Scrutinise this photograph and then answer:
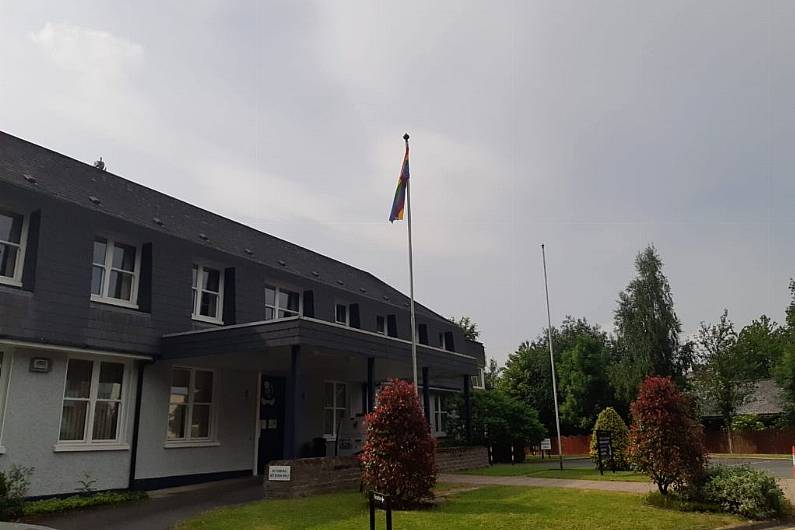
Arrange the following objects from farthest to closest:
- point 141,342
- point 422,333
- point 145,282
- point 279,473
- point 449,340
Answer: point 449,340, point 422,333, point 145,282, point 141,342, point 279,473

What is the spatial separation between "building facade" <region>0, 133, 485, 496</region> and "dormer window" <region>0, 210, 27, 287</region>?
23 millimetres

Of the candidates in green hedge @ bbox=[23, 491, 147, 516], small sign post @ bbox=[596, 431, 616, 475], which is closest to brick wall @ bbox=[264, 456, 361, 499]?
green hedge @ bbox=[23, 491, 147, 516]

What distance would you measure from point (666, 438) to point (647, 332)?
112 ft

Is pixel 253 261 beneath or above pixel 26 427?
above

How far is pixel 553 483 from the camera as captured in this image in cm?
1541

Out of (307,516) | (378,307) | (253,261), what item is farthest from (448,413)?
(307,516)

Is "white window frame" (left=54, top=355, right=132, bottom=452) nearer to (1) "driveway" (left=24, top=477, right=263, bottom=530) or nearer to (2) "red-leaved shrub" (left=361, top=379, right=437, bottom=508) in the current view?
(1) "driveway" (left=24, top=477, right=263, bottom=530)

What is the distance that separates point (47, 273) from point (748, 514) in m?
14.1

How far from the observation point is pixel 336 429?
21438mm

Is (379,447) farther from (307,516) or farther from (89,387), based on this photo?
(89,387)

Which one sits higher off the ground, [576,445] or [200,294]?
[200,294]

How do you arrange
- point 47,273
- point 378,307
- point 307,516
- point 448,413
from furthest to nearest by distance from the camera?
point 448,413, point 378,307, point 47,273, point 307,516

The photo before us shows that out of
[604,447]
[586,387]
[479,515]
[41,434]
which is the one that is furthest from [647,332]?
[41,434]

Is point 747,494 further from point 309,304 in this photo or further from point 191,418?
point 309,304
